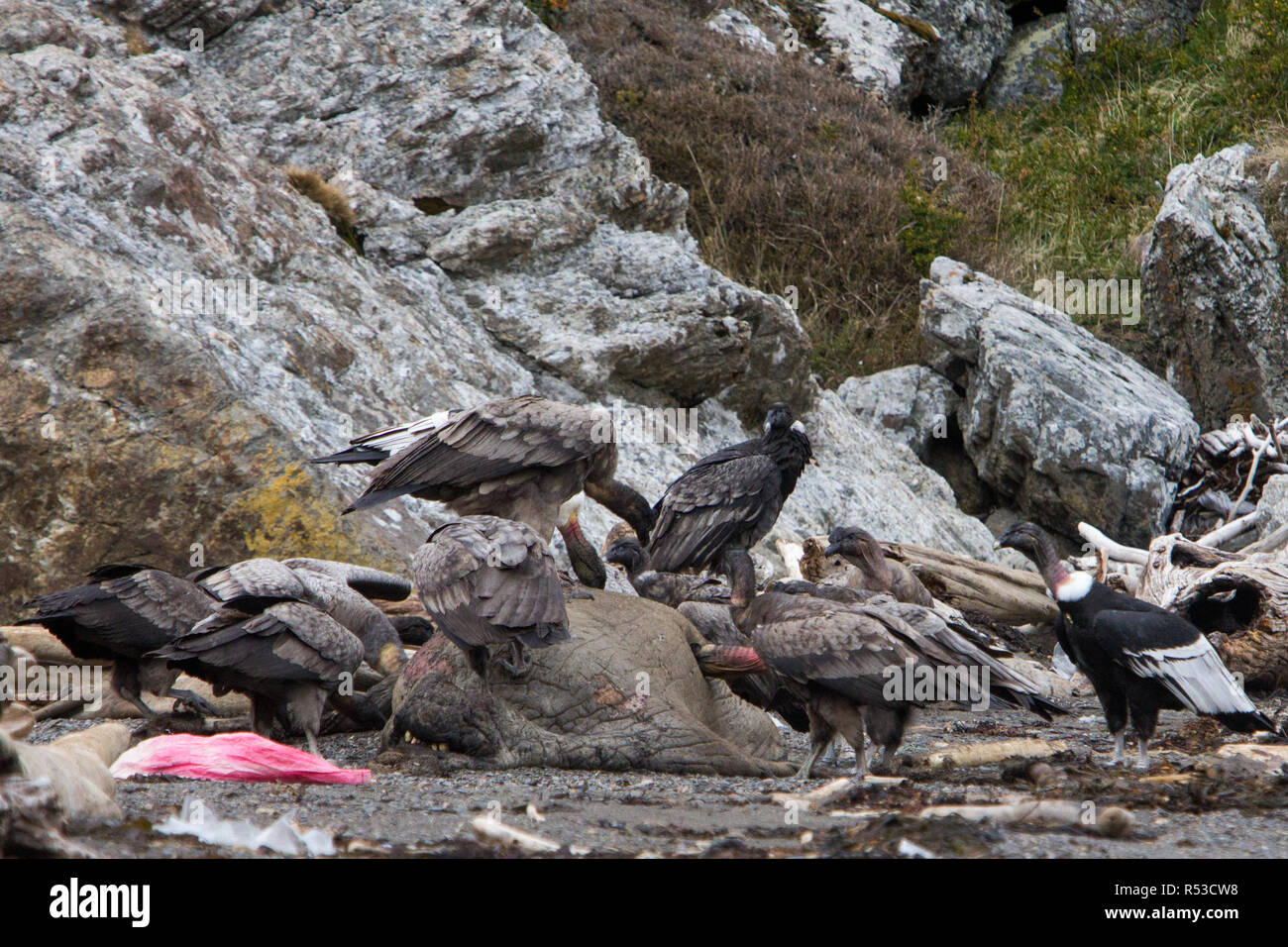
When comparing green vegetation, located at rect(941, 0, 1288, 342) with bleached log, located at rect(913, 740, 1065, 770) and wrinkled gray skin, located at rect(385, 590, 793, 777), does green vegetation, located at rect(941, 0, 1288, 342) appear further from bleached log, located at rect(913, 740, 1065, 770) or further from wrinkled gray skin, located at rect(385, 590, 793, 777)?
wrinkled gray skin, located at rect(385, 590, 793, 777)

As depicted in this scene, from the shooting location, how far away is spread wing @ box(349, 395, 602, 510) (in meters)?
6.45

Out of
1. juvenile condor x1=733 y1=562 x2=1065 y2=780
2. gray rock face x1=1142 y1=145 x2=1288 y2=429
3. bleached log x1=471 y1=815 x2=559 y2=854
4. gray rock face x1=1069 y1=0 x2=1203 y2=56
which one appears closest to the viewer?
bleached log x1=471 y1=815 x2=559 y2=854

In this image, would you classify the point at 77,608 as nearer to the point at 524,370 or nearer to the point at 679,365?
the point at 524,370

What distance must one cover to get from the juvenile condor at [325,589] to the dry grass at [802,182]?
8594 mm

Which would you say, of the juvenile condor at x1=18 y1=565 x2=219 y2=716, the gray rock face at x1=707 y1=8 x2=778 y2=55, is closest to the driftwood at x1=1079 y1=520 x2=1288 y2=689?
the juvenile condor at x1=18 y1=565 x2=219 y2=716

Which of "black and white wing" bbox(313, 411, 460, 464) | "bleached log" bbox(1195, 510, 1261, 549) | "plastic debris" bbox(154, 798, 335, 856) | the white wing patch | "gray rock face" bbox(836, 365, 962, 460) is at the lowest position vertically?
"plastic debris" bbox(154, 798, 335, 856)

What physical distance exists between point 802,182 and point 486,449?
1009 centimetres

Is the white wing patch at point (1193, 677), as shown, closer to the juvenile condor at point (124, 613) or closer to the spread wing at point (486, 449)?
the spread wing at point (486, 449)

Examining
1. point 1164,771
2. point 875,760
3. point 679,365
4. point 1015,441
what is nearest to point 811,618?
point 875,760

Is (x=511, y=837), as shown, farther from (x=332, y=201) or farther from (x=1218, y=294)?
(x=1218, y=294)

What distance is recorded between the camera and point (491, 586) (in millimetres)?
5188

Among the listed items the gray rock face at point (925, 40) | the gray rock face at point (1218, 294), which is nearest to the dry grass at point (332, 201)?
the gray rock face at point (1218, 294)

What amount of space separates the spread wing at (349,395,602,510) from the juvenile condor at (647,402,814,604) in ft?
3.25

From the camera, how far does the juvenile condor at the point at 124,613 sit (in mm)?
5570
